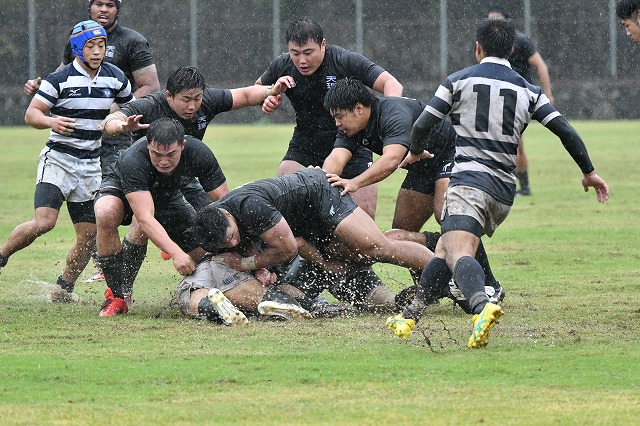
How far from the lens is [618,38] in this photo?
35.4m

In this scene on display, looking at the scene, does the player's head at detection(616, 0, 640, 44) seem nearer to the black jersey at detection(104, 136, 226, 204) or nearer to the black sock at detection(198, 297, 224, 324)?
the black jersey at detection(104, 136, 226, 204)

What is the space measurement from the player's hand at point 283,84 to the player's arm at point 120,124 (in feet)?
3.45

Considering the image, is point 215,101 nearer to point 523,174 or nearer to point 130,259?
point 130,259

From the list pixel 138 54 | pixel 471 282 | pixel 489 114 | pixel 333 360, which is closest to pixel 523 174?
pixel 138 54

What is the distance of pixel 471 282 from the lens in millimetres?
6453

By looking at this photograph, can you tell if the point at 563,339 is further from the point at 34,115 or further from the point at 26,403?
the point at 34,115

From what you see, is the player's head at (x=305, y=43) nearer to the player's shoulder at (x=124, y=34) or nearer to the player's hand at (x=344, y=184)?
the player's hand at (x=344, y=184)

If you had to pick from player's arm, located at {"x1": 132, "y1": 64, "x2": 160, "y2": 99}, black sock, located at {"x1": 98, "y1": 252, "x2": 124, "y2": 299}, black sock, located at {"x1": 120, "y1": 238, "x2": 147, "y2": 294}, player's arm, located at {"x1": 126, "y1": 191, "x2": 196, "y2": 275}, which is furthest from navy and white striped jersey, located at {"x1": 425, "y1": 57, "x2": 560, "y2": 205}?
player's arm, located at {"x1": 132, "y1": 64, "x2": 160, "y2": 99}

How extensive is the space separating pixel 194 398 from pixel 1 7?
33.8 metres

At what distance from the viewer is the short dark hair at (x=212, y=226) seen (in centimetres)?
730

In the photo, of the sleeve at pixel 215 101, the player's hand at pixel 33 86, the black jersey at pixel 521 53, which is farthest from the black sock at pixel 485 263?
the black jersey at pixel 521 53

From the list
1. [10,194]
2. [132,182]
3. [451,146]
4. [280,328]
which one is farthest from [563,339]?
[10,194]

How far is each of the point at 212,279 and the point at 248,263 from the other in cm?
26

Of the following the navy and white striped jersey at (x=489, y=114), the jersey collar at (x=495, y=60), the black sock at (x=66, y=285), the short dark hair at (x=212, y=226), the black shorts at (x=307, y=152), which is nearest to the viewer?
the navy and white striped jersey at (x=489, y=114)
